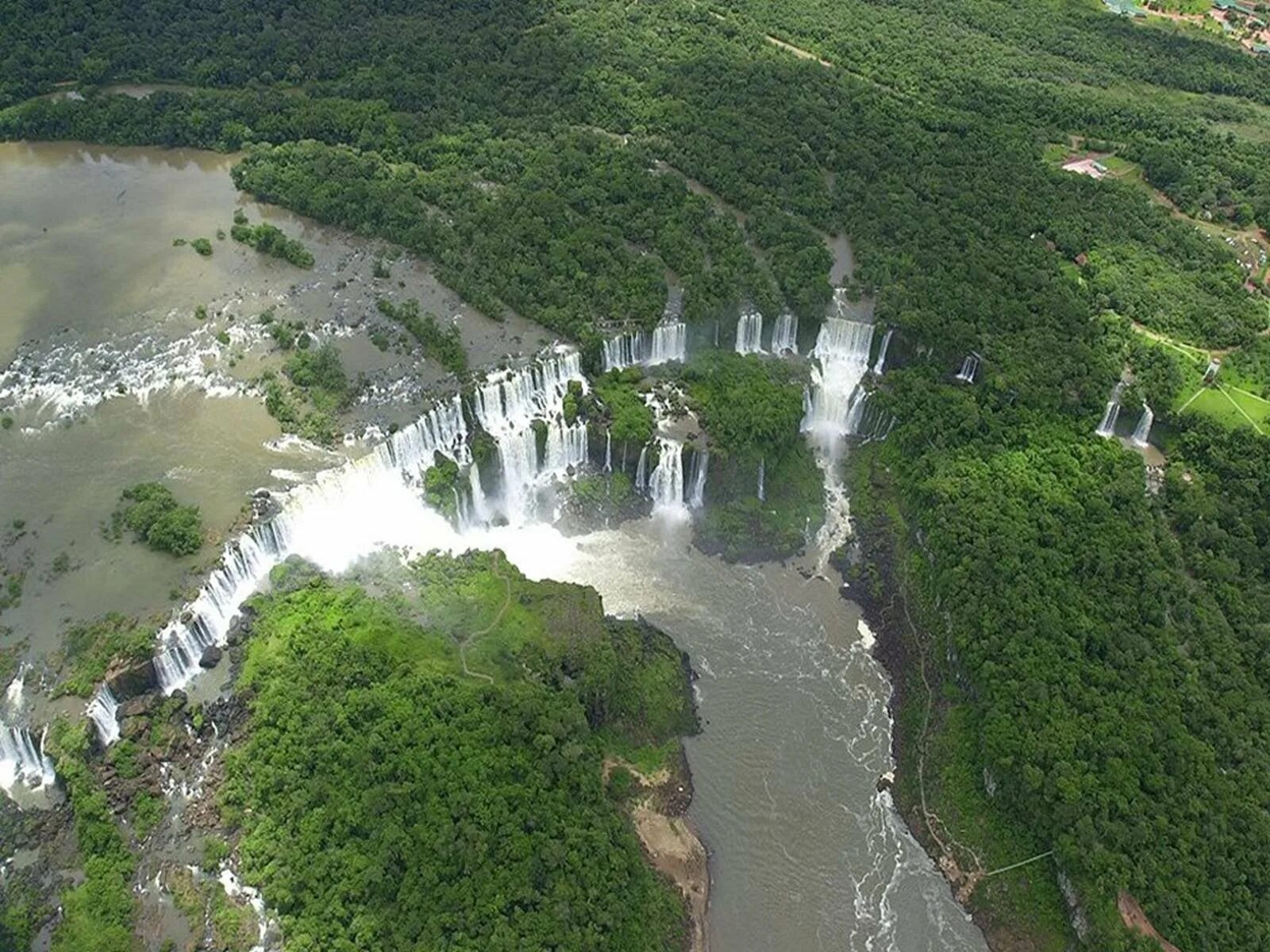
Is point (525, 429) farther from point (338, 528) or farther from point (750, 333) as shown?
point (750, 333)

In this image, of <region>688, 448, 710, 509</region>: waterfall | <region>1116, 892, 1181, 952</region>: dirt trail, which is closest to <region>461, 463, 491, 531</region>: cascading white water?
<region>688, 448, 710, 509</region>: waterfall

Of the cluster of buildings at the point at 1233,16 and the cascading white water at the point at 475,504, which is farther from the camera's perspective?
the cluster of buildings at the point at 1233,16

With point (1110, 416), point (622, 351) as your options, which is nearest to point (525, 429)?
point (622, 351)

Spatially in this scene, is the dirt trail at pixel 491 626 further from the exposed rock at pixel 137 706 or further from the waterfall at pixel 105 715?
the waterfall at pixel 105 715

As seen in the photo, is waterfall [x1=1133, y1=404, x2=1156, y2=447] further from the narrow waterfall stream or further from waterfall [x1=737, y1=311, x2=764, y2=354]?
waterfall [x1=737, y1=311, x2=764, y2=354]

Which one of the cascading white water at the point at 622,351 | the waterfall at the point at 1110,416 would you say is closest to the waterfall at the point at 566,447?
the cascading white water at the point at 622,351
